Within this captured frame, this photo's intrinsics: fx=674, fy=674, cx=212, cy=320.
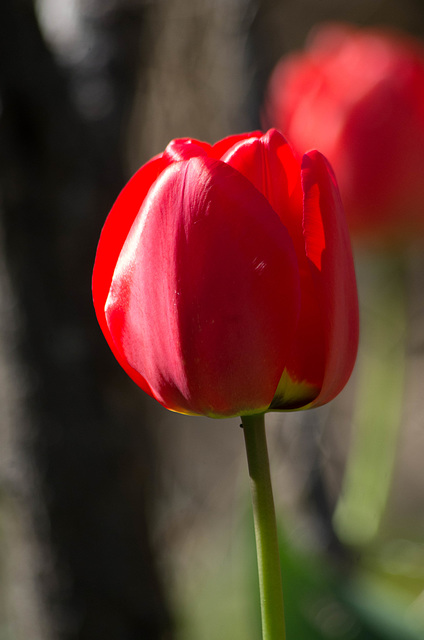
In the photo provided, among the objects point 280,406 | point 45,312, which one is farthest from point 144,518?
point 280,406

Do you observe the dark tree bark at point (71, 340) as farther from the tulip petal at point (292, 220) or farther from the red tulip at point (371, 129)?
the tulip petal at point (292, 220)

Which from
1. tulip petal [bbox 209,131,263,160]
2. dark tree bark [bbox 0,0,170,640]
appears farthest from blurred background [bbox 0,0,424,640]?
tulip petal [bbox 209,131,263,160]

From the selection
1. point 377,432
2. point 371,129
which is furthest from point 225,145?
point 377,432

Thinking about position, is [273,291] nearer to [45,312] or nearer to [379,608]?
[379,608]

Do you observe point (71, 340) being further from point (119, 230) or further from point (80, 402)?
point (119, 230)

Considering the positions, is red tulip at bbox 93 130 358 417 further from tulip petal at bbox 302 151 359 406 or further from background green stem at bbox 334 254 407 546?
background green stem at bbox 334 254 407 546

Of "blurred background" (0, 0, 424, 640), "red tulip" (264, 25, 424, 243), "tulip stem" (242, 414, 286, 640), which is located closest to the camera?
"tulip stem" (242, 414, 286, 640)

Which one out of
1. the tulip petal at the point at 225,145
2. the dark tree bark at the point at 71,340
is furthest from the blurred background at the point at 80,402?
the tulip petal at the point at 225,145
